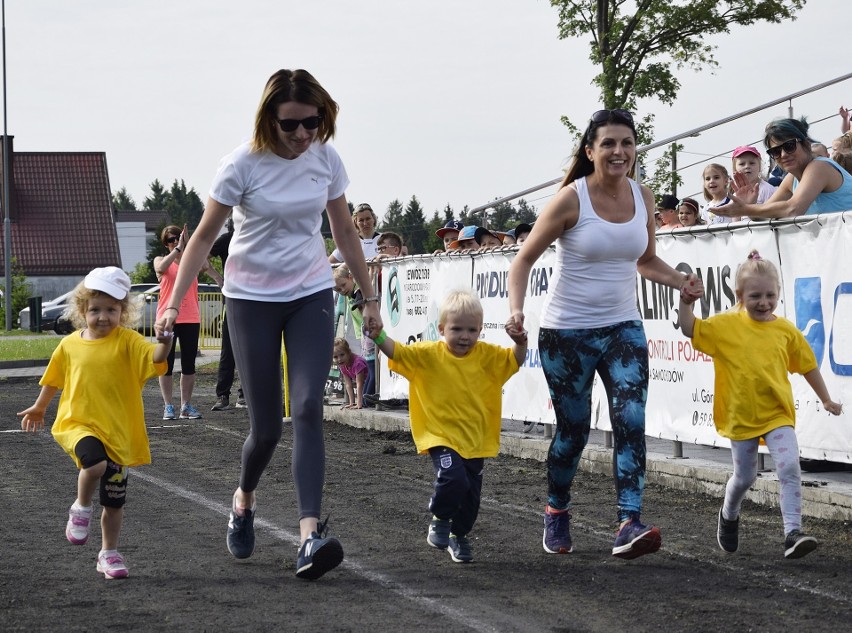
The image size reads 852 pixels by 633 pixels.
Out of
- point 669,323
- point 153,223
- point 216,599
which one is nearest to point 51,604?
point 216,599

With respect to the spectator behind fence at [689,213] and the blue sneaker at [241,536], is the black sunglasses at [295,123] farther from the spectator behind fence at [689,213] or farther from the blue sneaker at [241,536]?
the spectator behind fence at [689,213]

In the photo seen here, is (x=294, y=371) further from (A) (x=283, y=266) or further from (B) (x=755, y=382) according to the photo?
(B) (x=755, y=382)

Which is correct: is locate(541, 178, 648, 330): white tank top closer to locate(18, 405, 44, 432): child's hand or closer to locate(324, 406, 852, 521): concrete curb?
locate(324, 406, 852, 521): concrete curb

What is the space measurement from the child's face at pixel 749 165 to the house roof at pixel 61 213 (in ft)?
201

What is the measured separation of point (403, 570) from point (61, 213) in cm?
6687

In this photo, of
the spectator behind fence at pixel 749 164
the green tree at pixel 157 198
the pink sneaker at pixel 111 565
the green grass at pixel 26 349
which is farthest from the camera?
the green tree at pixel 157 198

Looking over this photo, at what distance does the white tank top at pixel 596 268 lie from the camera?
622cm

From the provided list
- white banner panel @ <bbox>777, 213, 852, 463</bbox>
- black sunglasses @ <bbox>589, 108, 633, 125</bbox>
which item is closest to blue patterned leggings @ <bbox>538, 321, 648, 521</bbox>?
black sunglasses @ <bbox>589, 108, 633, 125</bbox>

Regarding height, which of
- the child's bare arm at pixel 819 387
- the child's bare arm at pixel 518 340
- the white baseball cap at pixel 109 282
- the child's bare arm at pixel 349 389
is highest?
the white baseball cap at pixel 109 282

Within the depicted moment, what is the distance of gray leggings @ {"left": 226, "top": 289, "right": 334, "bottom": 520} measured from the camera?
582 cm

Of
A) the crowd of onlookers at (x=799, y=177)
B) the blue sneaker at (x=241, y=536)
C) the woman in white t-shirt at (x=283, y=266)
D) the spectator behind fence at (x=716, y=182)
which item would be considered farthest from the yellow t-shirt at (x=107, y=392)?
the spectator behind fence at (x=716, y=182)

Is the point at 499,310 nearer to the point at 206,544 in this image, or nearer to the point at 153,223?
the point at 206,544

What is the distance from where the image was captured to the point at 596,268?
6250 millimetres

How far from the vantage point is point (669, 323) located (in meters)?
9.20
